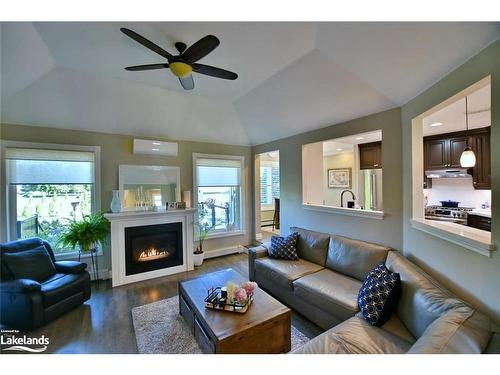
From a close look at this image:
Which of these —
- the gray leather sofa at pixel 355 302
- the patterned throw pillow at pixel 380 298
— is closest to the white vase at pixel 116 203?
the gray leather sofa at pixel 355 302

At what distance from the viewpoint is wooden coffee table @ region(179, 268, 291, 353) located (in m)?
1.62

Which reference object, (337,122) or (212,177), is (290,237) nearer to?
(337,122)

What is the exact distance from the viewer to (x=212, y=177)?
4785 millimetres

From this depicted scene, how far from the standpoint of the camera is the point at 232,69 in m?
2.68

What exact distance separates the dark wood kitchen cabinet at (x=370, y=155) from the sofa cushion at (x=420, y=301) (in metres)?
3.32

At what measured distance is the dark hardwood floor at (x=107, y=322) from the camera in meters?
2.07

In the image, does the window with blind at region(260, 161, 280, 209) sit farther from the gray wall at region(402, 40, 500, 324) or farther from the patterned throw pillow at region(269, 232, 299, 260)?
the gray wall at region(402, 40, 500, 324)

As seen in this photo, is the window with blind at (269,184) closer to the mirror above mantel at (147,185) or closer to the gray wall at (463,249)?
the mirror above mantel at (147,185)

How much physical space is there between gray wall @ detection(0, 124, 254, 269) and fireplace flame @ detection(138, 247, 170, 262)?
1.90 ft

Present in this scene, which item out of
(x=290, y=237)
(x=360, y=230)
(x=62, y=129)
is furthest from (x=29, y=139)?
(x=360, y=230)

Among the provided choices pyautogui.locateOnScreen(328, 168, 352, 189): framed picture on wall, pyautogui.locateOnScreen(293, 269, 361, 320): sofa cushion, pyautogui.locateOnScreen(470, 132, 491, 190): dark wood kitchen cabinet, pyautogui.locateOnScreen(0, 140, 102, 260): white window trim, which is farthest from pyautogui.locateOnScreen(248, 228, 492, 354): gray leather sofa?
pyautogui.locateOnScreen(328, 168, 352, 189): framed picture on wall

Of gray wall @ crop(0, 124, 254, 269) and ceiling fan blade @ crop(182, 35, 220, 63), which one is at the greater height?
ceiling fan blade @ crop(182, 35, 220, 63)

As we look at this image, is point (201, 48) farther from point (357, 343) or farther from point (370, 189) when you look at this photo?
point (370, 189)

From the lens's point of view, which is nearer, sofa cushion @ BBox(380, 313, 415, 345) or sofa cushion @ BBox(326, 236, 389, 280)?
sofa cushion @ BBox(380, 313, 415, 345)
